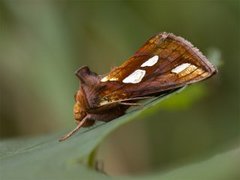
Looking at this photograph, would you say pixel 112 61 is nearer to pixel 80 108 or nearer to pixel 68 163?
pixel 80 108

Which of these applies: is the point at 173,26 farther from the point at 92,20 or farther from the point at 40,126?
the point at 40,126

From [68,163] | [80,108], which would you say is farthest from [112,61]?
[68,163]

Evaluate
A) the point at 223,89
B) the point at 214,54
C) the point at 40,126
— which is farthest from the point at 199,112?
the point at 214,54

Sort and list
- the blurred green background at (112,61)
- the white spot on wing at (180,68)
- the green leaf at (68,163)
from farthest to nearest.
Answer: the blurred green background at (112,61) → the white spot on wing at (180,68) → the green leaf at (68,163)

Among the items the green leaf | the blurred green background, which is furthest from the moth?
the blurred green background

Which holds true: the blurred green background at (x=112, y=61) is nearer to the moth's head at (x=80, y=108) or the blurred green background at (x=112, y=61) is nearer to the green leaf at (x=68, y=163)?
the moth's head at (x=80, y=108)

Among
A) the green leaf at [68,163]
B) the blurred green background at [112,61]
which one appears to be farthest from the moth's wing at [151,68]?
the blurred green background at [112,61]

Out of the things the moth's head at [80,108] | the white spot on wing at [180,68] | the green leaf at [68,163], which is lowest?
the green leaf at [68,163]
